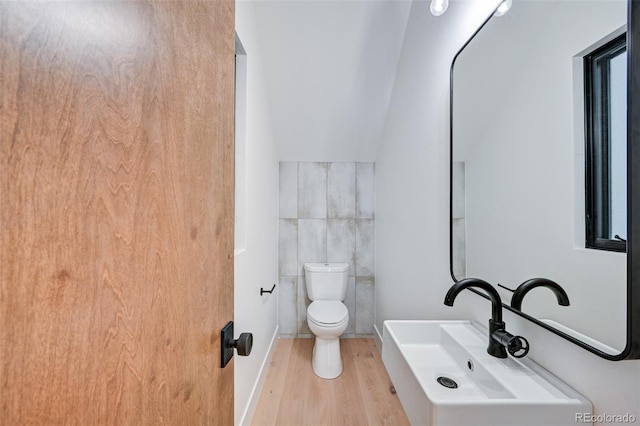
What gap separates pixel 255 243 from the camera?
1951mm

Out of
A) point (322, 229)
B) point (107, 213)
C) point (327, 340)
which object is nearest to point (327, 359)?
point (327, 340)

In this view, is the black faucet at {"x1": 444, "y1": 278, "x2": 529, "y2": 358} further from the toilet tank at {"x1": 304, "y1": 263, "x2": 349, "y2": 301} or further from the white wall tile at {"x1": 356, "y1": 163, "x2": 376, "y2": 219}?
the white wall tile at {"x1": 356, "y1": 163, "x2": 376, "y2": 219}

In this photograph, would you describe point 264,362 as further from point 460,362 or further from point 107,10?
point 107,10

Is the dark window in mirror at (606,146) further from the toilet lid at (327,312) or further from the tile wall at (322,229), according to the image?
the tile wall at (322,229)

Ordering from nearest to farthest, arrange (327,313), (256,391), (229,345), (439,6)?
(229,345) < (439,6) < (256,391) < (327,313)

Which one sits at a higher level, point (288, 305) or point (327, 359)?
point (288, 305)

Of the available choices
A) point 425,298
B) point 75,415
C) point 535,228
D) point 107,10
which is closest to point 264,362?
point 425,298

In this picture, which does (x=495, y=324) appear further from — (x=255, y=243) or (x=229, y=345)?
(x=255, y=243)

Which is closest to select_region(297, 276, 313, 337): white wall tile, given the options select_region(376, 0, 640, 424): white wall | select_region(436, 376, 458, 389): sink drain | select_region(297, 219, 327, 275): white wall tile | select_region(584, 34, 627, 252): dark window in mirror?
select_region(297, 219, 327, 275): white wall tile

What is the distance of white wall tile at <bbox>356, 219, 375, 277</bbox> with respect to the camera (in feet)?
9.73

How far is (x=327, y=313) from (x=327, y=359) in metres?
0.32

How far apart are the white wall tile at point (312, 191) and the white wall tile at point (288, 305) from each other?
0.65 metres

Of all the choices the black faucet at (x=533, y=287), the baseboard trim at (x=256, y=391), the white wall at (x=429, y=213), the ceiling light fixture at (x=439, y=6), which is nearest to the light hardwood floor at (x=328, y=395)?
the baseboard trim at (x=256, y=391)

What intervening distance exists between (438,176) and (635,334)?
105 cm
